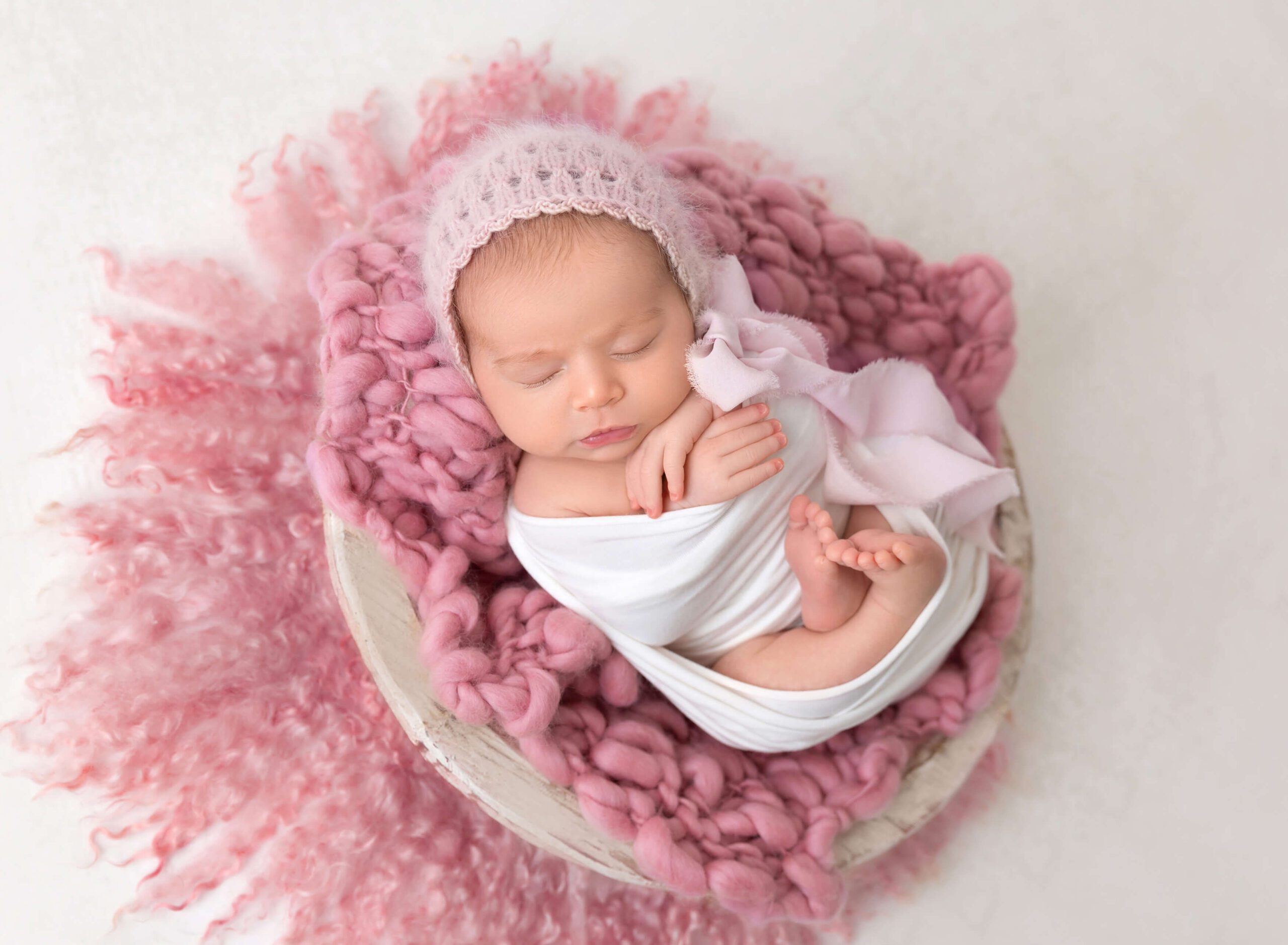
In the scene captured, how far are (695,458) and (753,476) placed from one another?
82 millimetres

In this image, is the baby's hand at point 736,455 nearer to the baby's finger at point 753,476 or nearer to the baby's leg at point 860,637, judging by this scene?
the baby's finger at point 753,476

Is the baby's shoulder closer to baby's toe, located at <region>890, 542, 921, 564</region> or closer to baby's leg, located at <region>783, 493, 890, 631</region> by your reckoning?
baby's leg, located at <region>783, 493, 890, 631</region>

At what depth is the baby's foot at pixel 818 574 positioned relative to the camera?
53.7 inches

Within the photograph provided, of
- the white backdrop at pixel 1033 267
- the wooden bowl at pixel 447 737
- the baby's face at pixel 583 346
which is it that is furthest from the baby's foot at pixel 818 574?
the white backdrop at pixel 1033 267

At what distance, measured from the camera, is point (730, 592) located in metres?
1.50

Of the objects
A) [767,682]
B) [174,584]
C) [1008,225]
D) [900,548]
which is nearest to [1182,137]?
[1008,225]

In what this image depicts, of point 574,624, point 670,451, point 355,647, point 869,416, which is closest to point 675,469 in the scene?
point 670,451

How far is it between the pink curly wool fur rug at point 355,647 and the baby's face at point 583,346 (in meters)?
0.12

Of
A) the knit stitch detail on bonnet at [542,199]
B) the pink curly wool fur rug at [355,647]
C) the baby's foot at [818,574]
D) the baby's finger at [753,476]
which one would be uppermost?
the knit stitch detail on bonnet at [542,199]

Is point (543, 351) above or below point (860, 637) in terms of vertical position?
above

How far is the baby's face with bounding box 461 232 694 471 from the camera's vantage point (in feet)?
4.16

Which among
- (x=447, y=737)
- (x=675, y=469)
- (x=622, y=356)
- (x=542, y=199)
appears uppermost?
(x=542, y=199)

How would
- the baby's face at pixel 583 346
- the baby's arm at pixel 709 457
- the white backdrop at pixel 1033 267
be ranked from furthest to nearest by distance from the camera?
the white backdrop at pixel 1033 267 < the baby's arm at pixel 709 457 < the baby's face at pixel 583 346

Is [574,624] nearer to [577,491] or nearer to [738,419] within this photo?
[577,491]
